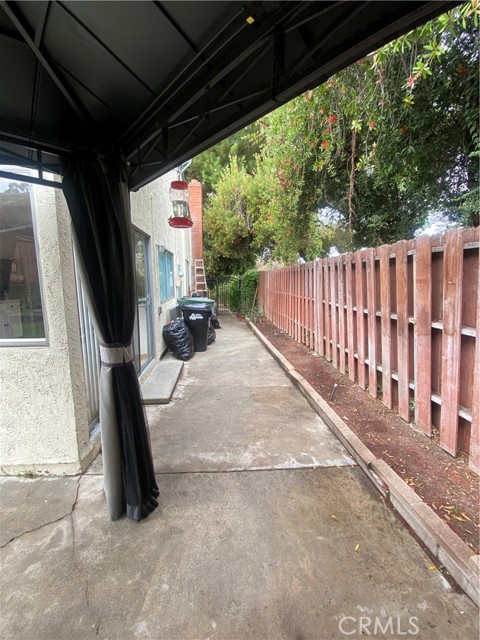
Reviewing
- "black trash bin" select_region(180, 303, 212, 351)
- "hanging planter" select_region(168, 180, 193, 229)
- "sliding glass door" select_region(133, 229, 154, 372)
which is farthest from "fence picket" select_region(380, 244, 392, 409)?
"black trash bin" select_region(180, 303, 212, 351)

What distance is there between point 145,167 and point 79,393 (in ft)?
7.44

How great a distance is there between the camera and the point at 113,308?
2168 millimetres

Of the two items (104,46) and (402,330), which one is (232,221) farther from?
(104,46)

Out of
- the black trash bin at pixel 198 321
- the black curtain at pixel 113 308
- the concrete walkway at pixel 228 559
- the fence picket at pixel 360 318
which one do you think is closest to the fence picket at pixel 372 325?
the fence picket at pixel 360 318

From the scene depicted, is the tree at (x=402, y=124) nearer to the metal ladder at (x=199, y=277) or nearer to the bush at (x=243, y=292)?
the metal ladder at (x=199, y=277)

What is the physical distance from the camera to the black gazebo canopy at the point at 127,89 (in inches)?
56.9

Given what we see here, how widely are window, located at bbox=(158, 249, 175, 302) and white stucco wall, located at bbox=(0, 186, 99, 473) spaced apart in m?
4.04

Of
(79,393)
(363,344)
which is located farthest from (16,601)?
(363,344)

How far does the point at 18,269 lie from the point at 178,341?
3.99 m

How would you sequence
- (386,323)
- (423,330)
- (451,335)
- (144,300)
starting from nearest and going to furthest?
(451,335)
(423,330)
(386,323)
(144,300)

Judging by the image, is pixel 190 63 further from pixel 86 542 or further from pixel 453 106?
pixel 453 106

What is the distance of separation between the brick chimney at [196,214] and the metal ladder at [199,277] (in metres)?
0.29

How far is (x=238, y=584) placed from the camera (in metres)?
1.72

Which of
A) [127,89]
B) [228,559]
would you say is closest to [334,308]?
[228,559]
